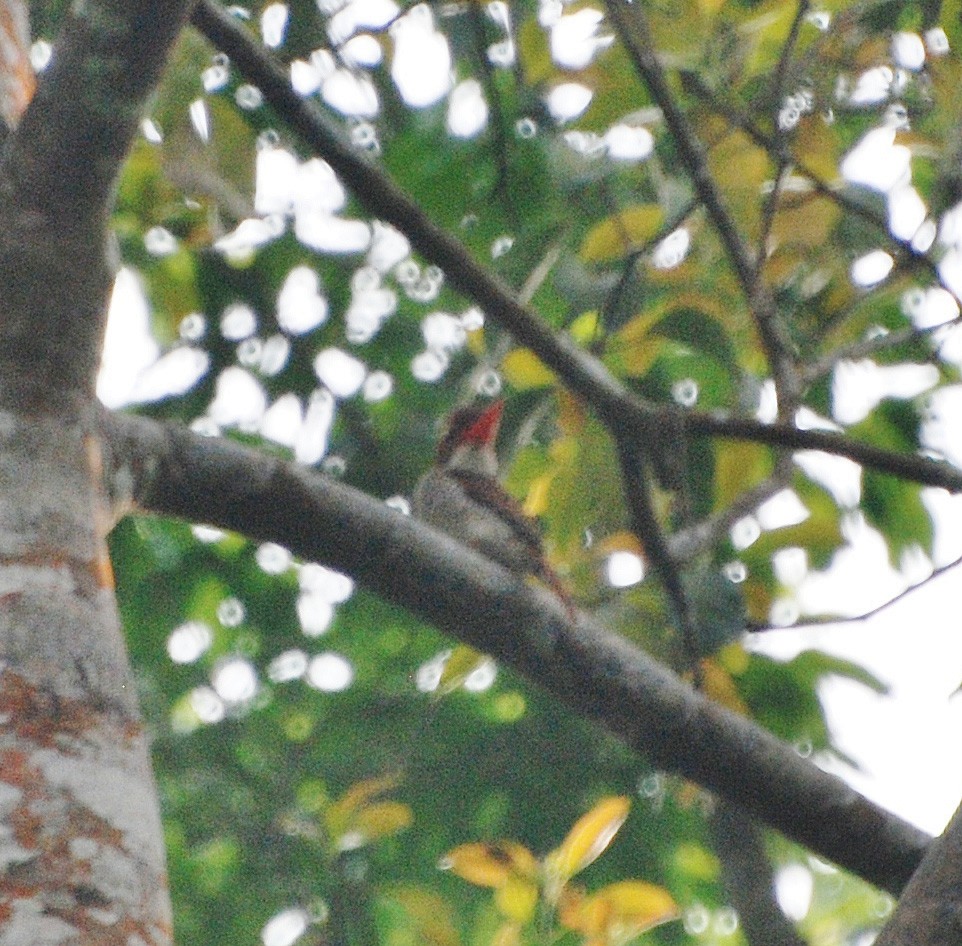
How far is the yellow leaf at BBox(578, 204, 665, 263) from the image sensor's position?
2.97m

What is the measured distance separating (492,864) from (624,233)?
4.16ft

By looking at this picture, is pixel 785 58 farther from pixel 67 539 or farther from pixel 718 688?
pixel 67 539

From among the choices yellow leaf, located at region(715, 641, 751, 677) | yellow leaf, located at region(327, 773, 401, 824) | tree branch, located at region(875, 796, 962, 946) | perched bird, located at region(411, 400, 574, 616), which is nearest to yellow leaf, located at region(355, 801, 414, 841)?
yellow leaf, located at region(327, 773, 401, 824)

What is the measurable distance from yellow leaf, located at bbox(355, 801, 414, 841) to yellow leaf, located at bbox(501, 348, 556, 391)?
1032mm

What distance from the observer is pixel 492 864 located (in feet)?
8.56

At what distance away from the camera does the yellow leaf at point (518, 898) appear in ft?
8.49

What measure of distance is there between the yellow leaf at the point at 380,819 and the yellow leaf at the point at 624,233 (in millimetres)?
1321

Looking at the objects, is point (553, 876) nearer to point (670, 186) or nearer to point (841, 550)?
point (841, 550)

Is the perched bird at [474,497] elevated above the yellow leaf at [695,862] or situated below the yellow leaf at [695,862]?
above

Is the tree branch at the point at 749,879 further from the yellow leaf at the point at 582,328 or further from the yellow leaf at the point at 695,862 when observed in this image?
the yellow leaf at the point at 582,328

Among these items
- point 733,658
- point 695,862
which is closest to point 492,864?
point 733,658

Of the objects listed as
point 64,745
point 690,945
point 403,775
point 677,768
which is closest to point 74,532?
point 64,745

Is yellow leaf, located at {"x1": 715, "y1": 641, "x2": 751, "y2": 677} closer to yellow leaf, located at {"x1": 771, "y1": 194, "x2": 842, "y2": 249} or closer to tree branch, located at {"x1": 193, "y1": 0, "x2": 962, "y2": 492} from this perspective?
tree branch, located at {"x1": 193, "y1": 0, "x2": 962, "y2": 492}

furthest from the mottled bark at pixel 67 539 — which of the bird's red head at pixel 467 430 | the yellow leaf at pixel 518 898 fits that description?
the bird's red head at pixel 467 430
